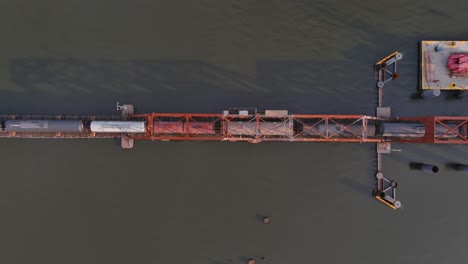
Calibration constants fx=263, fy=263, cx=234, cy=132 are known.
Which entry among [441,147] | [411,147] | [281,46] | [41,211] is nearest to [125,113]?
[41,211]

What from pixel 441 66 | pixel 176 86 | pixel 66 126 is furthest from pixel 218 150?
pixel 441 66

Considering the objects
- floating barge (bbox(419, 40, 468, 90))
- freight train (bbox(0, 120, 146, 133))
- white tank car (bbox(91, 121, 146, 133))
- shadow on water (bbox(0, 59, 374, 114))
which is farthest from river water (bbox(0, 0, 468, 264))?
white tank car (bbox(91, 121, 146, 133))

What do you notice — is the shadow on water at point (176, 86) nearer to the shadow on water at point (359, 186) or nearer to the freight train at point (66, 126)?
the freight train at point (66, 126)

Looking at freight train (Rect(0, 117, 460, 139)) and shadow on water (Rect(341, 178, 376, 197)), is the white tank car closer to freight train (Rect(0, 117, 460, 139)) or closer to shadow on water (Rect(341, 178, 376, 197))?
freight train (Rect(0, 117, 460, 139))

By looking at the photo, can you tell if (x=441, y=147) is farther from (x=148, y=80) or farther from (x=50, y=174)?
(x=50, y=174)

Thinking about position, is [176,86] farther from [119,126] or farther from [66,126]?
[66,126]

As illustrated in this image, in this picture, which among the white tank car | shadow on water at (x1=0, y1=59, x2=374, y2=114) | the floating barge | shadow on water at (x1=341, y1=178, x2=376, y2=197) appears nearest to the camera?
the white tank car
